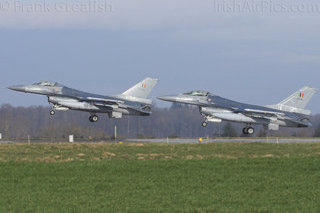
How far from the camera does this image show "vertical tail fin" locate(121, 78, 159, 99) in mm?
58531

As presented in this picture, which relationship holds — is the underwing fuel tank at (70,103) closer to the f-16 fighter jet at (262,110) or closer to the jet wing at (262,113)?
the f-16 fighter jet at (262,110)

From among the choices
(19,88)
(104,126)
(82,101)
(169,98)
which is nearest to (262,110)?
(169,98)

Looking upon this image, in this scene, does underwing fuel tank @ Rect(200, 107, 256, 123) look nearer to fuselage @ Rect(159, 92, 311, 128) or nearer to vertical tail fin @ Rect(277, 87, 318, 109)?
fuselage @ Rect(159, 92, 311, 128)

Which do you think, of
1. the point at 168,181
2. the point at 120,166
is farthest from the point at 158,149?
the point at 168,181

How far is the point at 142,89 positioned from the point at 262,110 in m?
13.6

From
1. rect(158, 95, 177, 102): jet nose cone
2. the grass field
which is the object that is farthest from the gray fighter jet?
the grass field

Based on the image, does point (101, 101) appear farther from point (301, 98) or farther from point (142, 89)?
point (301, 98)

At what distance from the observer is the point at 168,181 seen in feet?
64.0

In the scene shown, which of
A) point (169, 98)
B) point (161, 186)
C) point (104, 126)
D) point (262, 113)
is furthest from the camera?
point (104, 126)

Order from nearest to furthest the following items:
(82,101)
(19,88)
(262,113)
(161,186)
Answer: (161,186), (19,88), (262,113), (82,101)

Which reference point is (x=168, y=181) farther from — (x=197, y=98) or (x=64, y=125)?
(x=64, y=125)

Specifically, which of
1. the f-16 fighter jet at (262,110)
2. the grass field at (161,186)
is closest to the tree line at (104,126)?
the f-16 fighter jet at (262,110)

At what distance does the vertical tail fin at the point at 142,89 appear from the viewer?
192ft

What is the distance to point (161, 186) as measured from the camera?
18172mm
